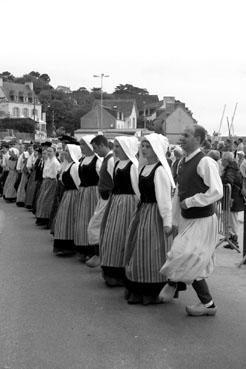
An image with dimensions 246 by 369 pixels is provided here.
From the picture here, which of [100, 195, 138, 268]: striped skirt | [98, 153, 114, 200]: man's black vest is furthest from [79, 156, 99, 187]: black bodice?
[100, 195, 138, 268]: striped skirt

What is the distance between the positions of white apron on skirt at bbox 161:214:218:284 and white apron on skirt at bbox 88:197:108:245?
213 cm

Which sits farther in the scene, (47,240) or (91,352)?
(47,240)

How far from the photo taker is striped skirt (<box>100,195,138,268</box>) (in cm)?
677

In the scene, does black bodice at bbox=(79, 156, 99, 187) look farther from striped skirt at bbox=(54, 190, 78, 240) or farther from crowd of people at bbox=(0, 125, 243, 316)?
striped skirt at bbox=(54, 190, 78, 240)

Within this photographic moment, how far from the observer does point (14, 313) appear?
5906 millimetres

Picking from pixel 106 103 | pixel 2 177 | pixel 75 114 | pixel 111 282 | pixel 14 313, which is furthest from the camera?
pixel 75 114

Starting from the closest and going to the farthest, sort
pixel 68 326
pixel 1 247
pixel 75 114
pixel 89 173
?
1. pixel 68 326
2. pixel 89 173
3. pixel 1 247
4. pixel 75 114

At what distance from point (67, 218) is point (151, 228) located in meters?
2.93

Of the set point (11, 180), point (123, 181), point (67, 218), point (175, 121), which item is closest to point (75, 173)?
point (67, 218)

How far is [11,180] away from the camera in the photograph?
18.4 metres

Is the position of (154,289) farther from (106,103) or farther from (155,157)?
(106,103)

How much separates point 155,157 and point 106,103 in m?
92.6

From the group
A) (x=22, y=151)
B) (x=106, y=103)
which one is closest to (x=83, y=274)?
(x=22, y=151)

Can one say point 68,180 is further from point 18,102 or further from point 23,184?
point 18,102
